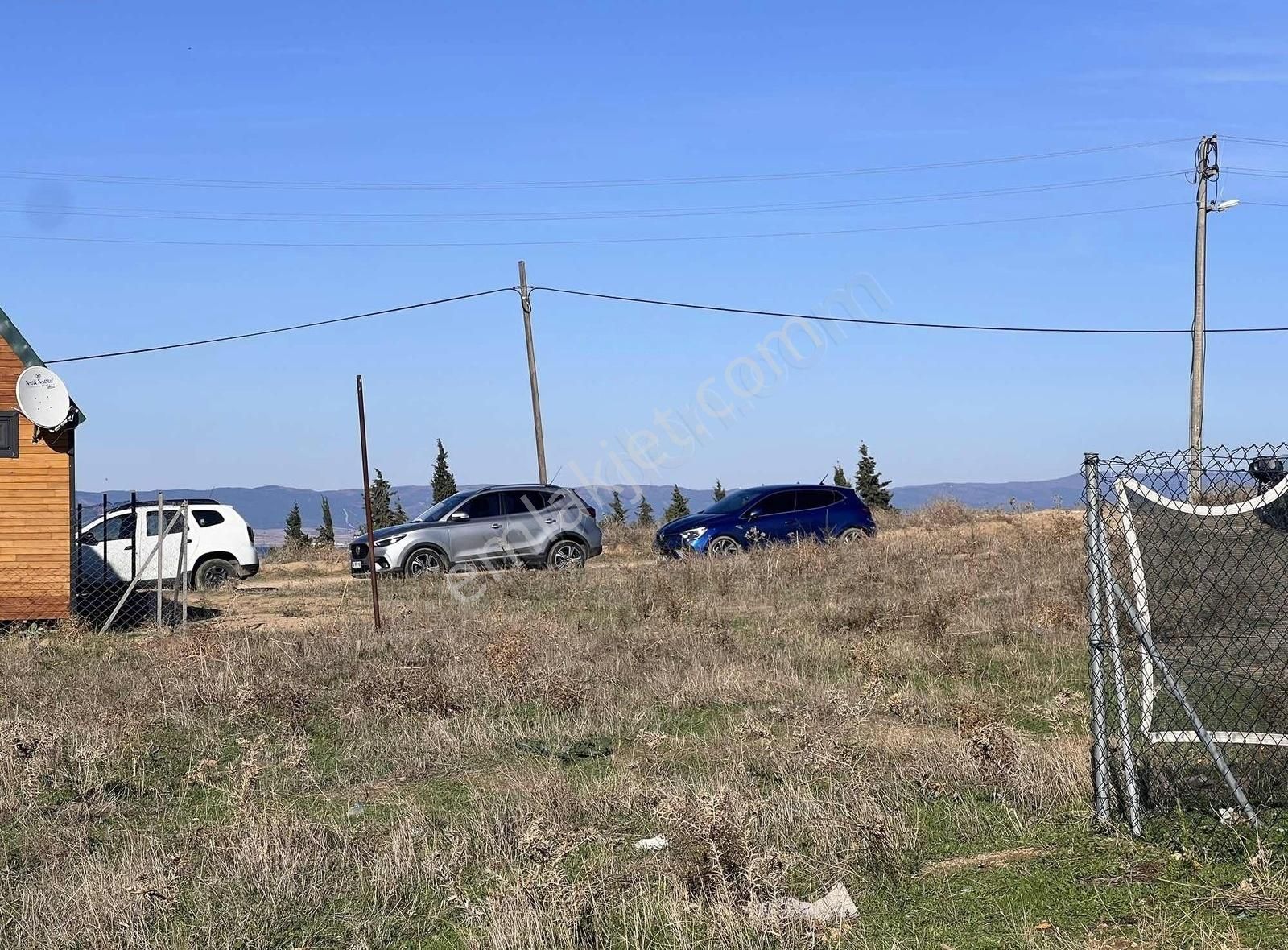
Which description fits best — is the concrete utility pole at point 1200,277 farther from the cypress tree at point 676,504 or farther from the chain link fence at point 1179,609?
the cypress tree at point 676,504

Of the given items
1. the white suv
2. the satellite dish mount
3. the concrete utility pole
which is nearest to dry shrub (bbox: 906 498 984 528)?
the concrete utility pole

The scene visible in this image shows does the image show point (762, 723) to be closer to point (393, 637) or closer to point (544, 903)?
point (544, 903)

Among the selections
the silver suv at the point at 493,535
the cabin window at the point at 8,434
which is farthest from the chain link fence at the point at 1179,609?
the silver suv at the point at 493,535

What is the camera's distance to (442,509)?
22625 mm

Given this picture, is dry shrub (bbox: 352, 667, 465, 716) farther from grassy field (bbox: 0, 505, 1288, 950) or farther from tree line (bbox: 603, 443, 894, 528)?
tree line (bbox: 603, 443, 894, 528)

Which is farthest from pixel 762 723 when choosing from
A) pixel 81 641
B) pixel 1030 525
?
pixel 1030 525

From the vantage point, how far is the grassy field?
16.8 feet

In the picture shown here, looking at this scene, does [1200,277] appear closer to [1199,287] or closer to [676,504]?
[1199,287]

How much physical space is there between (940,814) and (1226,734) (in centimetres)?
145

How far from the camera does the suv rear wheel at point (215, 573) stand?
72.1 ft

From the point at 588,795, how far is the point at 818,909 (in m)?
2.08

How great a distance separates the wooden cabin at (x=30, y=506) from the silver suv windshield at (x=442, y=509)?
7.26 metres

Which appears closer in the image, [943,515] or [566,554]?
[566,554]

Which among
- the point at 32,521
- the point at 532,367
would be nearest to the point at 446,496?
the point at 532,367
